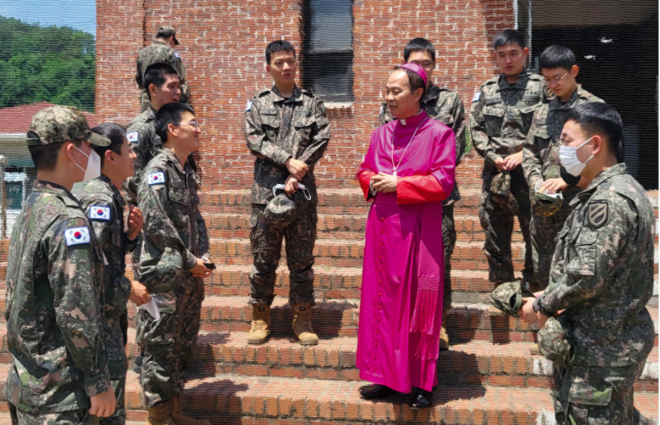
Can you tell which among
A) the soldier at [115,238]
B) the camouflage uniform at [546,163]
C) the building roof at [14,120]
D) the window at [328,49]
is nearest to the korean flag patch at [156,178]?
the soldier at [115,238]

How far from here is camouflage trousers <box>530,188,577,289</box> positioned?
4336 millimetres

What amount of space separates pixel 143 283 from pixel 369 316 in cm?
143

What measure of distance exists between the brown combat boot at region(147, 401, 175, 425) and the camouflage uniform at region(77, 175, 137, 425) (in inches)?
32.4

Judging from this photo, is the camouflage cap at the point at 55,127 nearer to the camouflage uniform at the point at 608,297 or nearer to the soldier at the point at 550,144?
the camouflage uniform at the point at 608,297

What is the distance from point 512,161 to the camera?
470cm

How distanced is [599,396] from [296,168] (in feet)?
8.41

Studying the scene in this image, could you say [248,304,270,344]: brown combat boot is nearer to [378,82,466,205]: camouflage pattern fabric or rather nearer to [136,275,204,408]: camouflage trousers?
[136,275,204,408]: camouflage trousers

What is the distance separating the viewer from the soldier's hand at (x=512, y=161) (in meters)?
4.69

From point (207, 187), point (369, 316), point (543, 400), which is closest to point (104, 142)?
point (369, 316)

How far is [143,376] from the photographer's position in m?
3.78

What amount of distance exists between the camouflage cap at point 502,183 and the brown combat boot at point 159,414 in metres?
2.81

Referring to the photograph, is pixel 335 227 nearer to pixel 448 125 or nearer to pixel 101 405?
pixel 448 125

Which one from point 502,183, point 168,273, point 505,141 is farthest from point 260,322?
point 505,141

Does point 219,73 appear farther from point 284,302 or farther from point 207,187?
point 284,302
